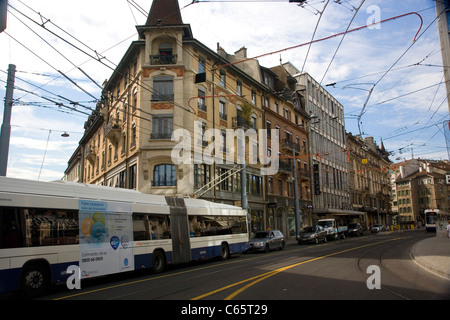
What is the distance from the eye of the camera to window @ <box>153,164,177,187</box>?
2588 cm

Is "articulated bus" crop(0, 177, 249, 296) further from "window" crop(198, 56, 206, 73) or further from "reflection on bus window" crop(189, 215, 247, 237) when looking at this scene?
"window" crop(198, 56, 206, 73)

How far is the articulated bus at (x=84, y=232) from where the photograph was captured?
9195mm

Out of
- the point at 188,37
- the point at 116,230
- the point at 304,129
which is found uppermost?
the point at 188,37

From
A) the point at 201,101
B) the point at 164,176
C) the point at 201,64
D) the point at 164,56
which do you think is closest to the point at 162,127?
the point at 164,176

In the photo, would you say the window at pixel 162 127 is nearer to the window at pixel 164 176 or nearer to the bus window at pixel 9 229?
the window at pixel 164 176

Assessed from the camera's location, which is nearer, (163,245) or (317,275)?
(317,275)

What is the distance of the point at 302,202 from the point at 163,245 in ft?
109

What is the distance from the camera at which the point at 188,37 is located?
91.2 feet

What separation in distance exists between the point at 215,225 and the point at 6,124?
10703 mm

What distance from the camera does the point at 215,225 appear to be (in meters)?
18.6

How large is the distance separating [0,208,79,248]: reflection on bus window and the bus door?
5.10 metres

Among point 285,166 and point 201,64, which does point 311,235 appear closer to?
point 285,166
